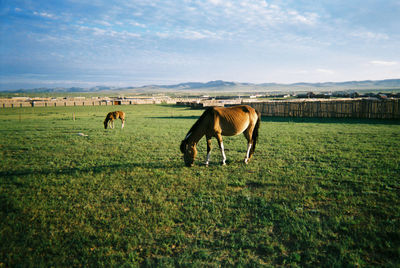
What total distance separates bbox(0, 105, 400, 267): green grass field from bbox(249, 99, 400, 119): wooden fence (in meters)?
17.9

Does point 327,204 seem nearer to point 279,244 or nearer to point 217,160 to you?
point 279,244

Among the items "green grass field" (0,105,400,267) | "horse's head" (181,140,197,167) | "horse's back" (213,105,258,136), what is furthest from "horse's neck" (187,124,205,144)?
"green grass field" (0,105,400,267)

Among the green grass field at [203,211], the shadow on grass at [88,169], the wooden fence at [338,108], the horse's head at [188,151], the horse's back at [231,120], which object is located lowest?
the green grass field at [203,211]

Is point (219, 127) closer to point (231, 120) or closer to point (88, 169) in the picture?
point (231, 120)

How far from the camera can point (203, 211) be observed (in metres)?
5.37

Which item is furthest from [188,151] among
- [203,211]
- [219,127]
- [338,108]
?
[338,108]

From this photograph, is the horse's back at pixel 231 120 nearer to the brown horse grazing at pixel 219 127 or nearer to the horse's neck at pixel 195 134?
the brown horse grazing at pixel 219 127

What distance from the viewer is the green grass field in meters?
3.96

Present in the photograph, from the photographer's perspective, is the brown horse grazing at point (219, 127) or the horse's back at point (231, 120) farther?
the horse's back at point (231, 120)

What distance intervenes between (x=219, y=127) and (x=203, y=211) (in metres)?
4.33

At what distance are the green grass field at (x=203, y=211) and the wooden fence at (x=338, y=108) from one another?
17.9m

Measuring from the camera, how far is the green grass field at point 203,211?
13.0 feet

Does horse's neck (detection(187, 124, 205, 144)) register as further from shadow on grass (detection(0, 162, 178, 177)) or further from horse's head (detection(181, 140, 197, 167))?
shadow on grass (detection(0, 162, 178, 177))

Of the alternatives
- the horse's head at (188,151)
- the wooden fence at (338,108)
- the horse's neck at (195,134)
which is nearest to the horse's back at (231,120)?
the horse's neck at (195,134)
